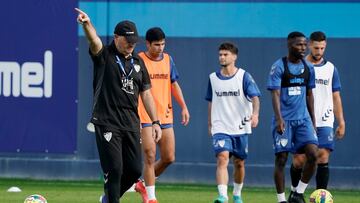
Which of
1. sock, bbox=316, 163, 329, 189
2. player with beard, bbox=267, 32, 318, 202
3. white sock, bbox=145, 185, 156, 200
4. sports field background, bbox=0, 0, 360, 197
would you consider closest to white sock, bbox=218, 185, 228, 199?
player with beard, bbox=267, 32, 318, 202

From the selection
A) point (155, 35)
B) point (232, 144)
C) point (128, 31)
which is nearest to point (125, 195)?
point (232, 144)

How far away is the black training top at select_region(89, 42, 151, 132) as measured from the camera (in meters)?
12.0

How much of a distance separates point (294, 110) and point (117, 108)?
355 cm

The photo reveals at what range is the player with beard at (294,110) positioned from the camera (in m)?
14.6

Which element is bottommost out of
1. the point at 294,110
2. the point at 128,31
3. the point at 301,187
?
the point at 301,187

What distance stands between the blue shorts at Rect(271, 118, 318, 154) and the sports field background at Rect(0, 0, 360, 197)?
387 centimetres

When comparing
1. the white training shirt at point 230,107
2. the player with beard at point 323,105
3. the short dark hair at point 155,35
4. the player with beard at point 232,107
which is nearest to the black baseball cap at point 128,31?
the short dark hair at point 155,35

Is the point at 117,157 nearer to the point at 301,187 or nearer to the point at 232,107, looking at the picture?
the point at 232,107

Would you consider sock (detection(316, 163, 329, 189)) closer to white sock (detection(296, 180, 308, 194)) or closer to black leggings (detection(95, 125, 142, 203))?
white sock (detection(296, 180, 308, 194))

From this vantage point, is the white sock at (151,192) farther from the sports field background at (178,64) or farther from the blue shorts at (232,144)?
the sports field background at (178,64)

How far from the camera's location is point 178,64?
747 inches

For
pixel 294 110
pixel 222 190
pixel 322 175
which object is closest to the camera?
pixel 222 190

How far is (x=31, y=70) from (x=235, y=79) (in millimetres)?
5302

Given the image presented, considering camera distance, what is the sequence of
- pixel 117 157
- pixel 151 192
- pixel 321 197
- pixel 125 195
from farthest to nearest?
1. pixel 125 195
2. pixel 151 192
3. pixel 321 197
4. pixel 117 157
